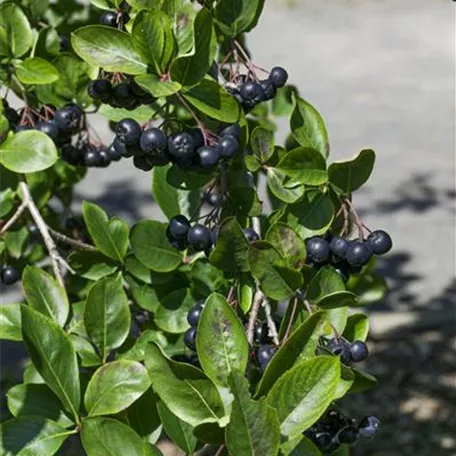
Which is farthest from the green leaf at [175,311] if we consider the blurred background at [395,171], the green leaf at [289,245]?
the blurred background at [395,171]

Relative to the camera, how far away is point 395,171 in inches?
292

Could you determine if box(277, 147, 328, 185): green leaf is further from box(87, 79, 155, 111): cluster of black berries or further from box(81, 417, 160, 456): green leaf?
box(81, 417, 160, 456): green leaf

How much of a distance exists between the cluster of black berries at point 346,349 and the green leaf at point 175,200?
1.54 ft

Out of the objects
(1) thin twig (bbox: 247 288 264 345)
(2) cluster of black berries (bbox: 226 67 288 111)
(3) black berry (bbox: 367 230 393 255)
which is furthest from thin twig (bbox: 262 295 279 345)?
(2) cluster of black berries (bbox: 226 67 288 111)

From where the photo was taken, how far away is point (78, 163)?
2.02m

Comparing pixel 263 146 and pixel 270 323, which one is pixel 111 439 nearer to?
pixel 270 323

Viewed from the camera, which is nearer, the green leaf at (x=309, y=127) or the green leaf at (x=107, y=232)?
the green leaf at (x=309, y=127)

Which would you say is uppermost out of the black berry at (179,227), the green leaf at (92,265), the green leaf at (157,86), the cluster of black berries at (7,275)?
the green leaf at (157,86)

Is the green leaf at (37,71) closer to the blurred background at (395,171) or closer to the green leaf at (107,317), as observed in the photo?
the green leaf at (107,317)

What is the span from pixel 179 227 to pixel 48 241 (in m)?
0.24

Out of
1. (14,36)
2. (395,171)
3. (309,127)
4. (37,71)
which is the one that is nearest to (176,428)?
(309,127)

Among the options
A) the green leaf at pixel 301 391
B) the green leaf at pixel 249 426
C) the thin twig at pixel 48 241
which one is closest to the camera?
the green leaf at pixel 249 426

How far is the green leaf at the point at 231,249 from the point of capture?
4.53 feet

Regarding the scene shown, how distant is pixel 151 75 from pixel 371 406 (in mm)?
3107
